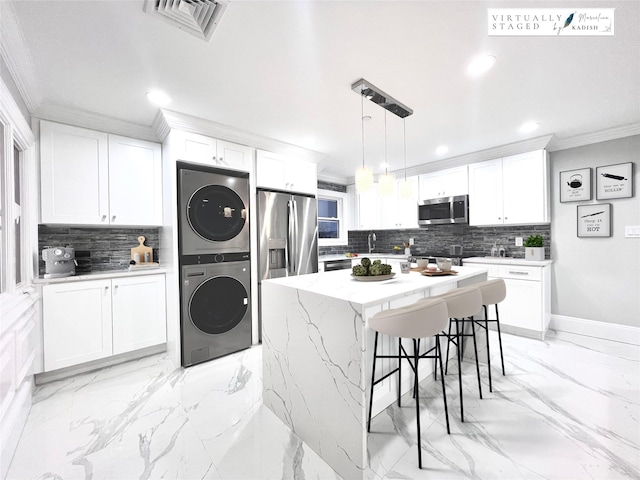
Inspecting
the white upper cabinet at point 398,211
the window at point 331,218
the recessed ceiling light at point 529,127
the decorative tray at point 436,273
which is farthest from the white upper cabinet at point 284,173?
the recessed ceiling light at point 529,127

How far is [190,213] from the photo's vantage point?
271cm

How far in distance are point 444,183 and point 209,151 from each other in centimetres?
335

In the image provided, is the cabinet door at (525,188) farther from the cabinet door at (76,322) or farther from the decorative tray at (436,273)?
the cabinet door at (76,322)

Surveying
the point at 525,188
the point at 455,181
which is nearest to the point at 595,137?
the point at 525,188

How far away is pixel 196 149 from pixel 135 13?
1.36m

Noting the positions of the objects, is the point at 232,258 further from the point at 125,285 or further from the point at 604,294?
the point at 604,294

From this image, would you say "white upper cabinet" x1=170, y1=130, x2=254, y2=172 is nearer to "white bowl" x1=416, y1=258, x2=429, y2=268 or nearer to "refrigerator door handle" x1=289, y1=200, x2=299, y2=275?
"refrigerator door handle" x1=289, y1=200, x2=299, y2=275

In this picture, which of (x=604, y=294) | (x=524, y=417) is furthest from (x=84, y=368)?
(x=604, y=294)

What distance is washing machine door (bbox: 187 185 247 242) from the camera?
2.76 meters

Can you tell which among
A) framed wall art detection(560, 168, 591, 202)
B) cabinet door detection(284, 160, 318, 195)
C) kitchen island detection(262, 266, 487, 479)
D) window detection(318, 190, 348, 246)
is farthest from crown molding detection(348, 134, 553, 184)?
kitchen island detection(262, 266, 487, 479)

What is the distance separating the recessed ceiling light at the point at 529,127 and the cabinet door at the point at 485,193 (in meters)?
0.61

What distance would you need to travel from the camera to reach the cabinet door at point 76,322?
7.73 feet

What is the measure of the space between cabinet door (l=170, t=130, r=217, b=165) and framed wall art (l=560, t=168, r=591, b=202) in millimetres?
4182

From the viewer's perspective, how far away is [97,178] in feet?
8.86
